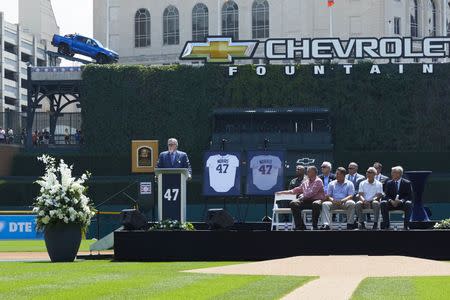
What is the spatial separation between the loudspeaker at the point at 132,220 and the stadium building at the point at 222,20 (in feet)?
225

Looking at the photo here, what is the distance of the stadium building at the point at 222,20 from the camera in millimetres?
91438

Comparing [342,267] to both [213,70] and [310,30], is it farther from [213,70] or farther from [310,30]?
[310,30]

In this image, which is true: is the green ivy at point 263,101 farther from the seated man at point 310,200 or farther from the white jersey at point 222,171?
the seated man at point 310,200

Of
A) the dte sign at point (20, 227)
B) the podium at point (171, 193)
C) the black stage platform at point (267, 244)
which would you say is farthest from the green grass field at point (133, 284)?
the dte sign at point (20, 227)

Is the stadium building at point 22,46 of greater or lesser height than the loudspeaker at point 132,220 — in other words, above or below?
above

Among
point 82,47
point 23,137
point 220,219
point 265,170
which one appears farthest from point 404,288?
point 82,47

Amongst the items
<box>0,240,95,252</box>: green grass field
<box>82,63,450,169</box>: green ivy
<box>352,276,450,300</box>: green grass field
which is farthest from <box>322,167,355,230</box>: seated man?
<box>82,63,450,169</box>: green ivy

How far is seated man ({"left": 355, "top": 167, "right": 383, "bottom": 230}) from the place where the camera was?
23.6 m

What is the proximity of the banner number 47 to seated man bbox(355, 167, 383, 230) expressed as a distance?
3876mm

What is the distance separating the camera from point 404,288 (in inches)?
597

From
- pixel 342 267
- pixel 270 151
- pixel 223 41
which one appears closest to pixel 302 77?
pixel 223 41

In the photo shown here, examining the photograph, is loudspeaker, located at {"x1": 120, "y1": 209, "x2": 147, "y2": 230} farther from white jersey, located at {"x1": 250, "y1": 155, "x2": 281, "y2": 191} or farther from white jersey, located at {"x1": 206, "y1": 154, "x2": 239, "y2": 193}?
white jersey, located at {"x1": 250, "y1": 155, "x2": 281, "y2": 191}

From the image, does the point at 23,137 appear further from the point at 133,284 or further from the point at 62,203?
the point at 133,284

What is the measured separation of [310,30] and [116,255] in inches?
2719
